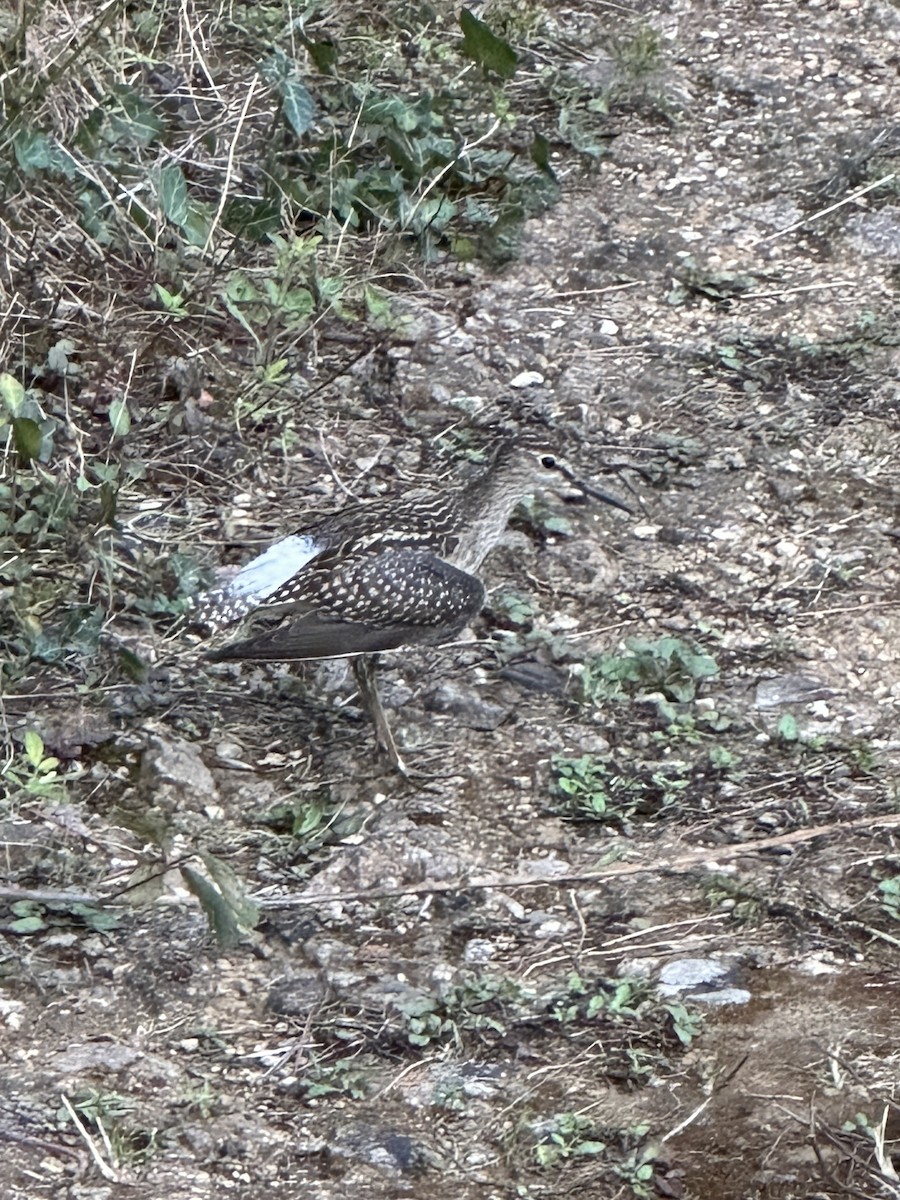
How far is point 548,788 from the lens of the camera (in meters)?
4.95

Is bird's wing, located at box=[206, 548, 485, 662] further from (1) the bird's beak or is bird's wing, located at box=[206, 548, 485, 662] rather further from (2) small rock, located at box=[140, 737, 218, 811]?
(1) the bird's beak

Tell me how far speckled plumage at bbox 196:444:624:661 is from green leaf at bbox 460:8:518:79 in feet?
8.31

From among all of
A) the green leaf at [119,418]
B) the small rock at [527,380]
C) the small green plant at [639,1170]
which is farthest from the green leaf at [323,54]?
the small green plant at [639,1170]

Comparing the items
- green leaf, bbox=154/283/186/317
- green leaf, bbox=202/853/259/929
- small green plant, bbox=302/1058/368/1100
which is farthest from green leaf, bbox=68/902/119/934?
green leaf, bbox=154/283/186/317

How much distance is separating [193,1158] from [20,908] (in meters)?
0.97

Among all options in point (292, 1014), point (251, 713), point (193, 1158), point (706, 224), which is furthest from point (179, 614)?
point (706, 224)

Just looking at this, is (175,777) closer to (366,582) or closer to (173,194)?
(366,582)

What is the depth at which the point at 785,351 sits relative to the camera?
6770mm

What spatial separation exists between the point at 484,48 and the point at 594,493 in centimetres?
234

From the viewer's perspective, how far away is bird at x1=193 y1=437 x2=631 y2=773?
4949mm

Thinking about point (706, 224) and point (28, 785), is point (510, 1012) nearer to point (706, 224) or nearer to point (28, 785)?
point (28, 785)

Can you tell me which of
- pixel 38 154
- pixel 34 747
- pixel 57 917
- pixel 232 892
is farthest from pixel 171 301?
pixel 232 892

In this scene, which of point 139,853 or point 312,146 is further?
point 312,146

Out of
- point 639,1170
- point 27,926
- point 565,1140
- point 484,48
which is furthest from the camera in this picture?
point 484,48
